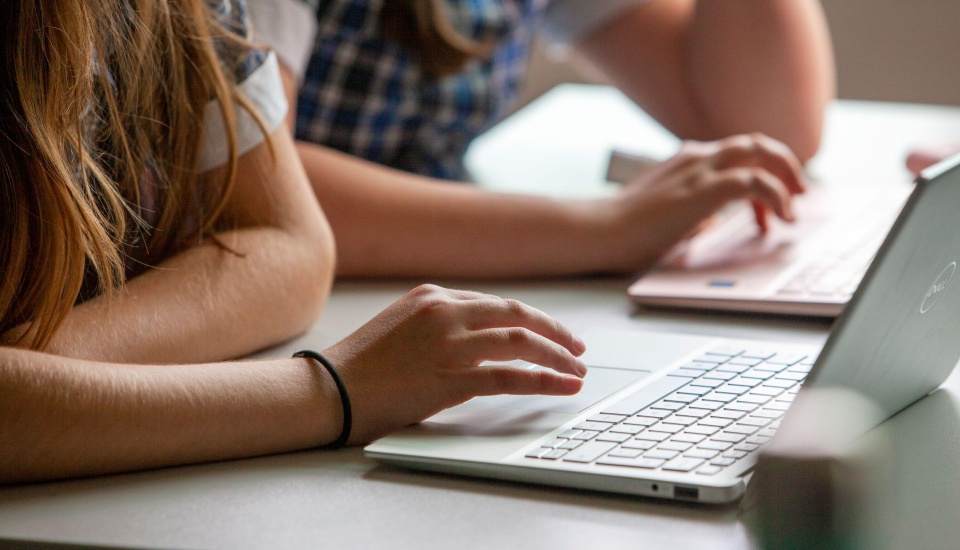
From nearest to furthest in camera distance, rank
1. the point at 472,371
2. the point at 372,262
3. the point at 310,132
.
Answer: the point at 472,371 → the point at 372,262 → the point at 310,132

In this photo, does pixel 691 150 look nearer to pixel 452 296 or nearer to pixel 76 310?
pixel 452 296

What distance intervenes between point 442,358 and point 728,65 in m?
0.77

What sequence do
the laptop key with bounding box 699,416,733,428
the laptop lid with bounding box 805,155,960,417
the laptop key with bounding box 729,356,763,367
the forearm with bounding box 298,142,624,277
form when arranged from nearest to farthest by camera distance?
1. the laptop lid with bounding box 805,155,960,417
2. the laptop key with bounding box 699,416,733,428
3. the laptop key with bounding box 729,356,763,367
4. the forearm with bounding box 298,142,624,277

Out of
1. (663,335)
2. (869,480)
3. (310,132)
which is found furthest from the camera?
(310,132)

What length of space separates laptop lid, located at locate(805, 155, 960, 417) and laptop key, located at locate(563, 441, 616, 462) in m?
0.11

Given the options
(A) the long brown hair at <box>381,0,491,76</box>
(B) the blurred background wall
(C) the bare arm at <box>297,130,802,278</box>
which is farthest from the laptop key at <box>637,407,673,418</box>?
(B) the blurred background wall

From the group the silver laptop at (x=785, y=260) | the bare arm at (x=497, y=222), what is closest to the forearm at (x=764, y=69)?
the silver laptop at (x=785, y=260)

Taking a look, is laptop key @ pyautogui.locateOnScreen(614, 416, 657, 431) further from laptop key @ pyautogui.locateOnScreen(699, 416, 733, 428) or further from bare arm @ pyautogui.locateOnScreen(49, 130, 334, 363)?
bare arm @ pyautogui.locateOnScreen(49, 130, 334, 363)

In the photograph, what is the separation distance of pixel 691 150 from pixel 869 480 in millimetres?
573

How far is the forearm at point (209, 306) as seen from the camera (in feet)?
1.87

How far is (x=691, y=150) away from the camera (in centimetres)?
93

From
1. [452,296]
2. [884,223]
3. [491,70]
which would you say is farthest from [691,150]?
[452,296]

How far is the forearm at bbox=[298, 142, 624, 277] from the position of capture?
33.4 inches

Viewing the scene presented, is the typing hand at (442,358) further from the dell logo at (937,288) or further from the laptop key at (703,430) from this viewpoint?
the dell logo at (937,288)
